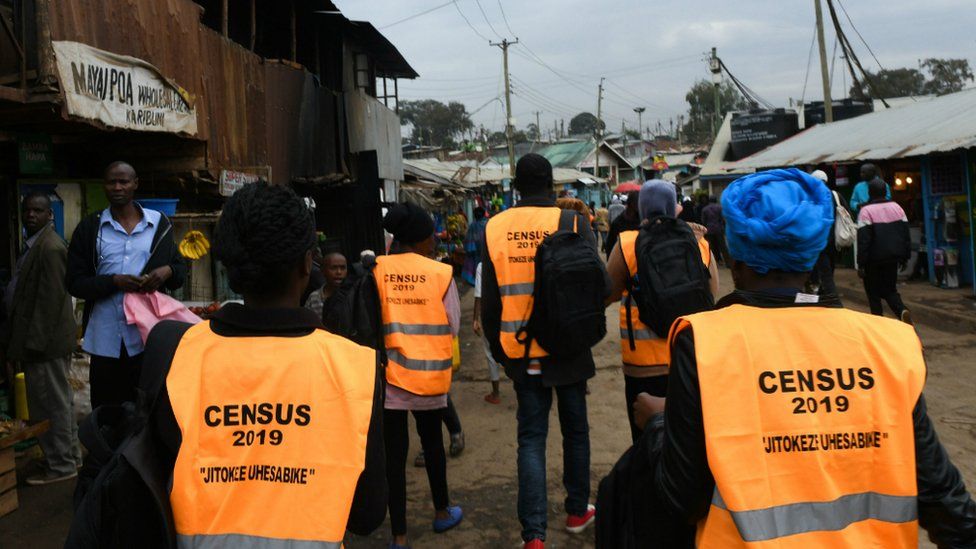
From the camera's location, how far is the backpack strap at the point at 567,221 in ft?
12.8

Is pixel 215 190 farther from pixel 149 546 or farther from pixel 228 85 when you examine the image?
pixel 149 546

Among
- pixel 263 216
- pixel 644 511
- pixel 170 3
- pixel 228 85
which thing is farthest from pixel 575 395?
pixel 228 85

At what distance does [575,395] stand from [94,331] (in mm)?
2551

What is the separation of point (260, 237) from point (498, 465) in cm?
388

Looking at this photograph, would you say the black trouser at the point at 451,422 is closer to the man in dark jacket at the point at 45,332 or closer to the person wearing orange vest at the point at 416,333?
the person wearing orange vest at the point at 416,333

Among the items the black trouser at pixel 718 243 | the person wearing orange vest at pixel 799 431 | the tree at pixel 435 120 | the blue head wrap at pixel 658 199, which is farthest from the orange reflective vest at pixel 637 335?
the tree at pixel 435 120

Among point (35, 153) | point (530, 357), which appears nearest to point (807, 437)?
point (530, 357)

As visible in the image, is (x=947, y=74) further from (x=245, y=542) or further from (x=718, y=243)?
(x=245, y=542)

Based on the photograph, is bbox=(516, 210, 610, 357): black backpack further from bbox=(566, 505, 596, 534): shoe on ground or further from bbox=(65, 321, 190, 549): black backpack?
bbox=(65, 321, 190, 549): black backpack

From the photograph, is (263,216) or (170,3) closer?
(263,216)

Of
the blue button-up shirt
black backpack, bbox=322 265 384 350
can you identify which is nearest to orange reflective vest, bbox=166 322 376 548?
black backpack, bbox=322 265 384 350

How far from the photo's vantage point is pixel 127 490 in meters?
1.65

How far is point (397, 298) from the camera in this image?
163 inches

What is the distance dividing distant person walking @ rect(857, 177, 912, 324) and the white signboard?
719 centimetres
